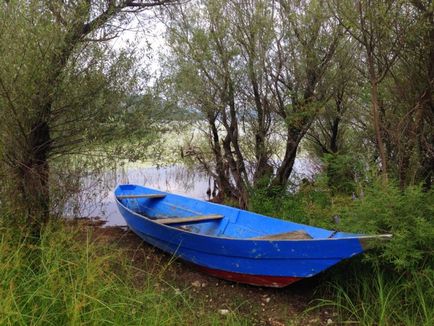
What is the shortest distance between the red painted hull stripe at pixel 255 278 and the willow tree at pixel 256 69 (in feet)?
8.59

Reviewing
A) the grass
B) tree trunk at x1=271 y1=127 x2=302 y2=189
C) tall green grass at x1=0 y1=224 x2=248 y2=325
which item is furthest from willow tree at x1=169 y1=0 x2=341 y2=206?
tall green grass at x1=0 y1=224 x2=248 y2=325

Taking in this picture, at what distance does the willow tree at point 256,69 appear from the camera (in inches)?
243

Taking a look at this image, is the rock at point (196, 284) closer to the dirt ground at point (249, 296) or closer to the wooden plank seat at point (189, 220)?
the dirt ground at point (249, 296)

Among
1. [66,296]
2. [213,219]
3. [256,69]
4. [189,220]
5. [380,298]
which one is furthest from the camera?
[256,69]

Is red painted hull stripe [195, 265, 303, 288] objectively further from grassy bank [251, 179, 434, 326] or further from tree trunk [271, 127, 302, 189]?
tree trunk [271, 127, 302, 189]

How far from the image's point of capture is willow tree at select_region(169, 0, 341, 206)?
616cm

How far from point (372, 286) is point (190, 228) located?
9.59 feet

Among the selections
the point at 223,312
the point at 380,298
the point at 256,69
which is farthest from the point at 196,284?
the point at 256,69

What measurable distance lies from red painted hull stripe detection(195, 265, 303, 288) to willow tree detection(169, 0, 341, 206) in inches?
103

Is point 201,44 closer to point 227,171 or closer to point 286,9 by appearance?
point 286,9

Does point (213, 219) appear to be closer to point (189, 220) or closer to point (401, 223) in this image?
point (189, 220)

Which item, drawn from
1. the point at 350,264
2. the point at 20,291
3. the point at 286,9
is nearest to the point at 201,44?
the point at 286,9

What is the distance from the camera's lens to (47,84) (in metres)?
4.07

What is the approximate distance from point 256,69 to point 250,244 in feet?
10.8
